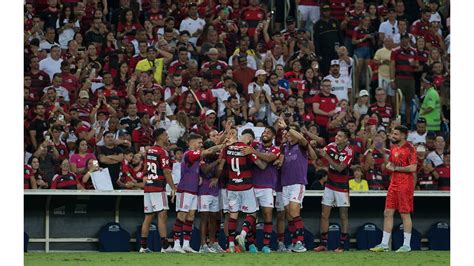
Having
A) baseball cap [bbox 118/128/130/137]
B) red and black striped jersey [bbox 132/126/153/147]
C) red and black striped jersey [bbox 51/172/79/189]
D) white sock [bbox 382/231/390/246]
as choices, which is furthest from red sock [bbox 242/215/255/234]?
baseball cap [bbox 118/128/130/137]

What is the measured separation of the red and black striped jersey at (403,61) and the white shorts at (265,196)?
766 centimetres

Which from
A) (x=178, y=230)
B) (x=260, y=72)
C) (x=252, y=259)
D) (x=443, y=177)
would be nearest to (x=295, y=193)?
(x=178, y=230)

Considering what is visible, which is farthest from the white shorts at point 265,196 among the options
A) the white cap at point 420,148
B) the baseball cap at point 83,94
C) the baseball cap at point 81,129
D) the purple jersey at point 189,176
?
the baseball cap at point 83,94

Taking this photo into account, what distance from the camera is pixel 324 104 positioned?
2142 cm

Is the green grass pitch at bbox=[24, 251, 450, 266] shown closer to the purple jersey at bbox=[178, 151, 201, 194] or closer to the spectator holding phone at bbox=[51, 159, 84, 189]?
the purple jersey at bbox=[178, 151, 201, 194]

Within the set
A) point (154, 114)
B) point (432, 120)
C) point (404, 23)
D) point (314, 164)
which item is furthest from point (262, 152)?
point (404, 23)

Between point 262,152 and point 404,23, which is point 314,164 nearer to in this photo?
point 262,152

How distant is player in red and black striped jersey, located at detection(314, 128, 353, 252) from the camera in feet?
54.3

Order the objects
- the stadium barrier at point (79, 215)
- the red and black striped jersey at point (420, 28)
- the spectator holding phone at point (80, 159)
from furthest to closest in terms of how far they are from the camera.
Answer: the red and black striped jersey at point (420, 28)
the spectator holding phone at point (80, 159)
the stadium barrier at point (79, 215)

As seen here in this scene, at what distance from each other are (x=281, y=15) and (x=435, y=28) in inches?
141

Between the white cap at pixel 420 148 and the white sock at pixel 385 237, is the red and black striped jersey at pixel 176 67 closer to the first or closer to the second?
the white cap at pixel 420 148

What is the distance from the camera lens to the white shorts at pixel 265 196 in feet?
53.1

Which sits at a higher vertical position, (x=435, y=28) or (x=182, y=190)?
(x=435, y=28)

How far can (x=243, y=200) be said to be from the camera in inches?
628
